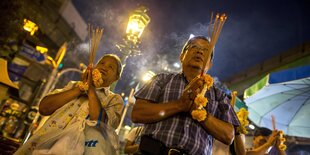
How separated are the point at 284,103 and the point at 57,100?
17.9ft

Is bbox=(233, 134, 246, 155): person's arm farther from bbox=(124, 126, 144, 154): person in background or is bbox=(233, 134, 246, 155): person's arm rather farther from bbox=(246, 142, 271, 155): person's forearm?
bbox=(124, 126, 144, 154): person in background

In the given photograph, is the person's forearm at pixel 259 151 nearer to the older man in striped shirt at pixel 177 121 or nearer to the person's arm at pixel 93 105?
the older man in striped shirt at pixel 177 121

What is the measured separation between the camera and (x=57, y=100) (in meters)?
2.67

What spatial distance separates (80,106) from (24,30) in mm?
8051

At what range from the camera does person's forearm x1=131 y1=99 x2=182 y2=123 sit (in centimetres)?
193

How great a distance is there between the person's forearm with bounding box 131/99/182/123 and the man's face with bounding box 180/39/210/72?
2.12 ft

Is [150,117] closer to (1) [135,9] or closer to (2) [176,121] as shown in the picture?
(2) [176,121]

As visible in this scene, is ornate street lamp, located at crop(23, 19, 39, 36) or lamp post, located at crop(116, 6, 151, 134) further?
ornate street lamp, located at crop(23, 19, 39, 36)

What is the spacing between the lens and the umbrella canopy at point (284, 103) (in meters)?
4.84

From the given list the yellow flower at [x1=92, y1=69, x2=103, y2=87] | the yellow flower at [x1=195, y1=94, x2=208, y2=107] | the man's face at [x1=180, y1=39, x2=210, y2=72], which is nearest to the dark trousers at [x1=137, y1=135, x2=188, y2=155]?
the yellow flower at [x1=195, y1=94, x2=208, y2=107]

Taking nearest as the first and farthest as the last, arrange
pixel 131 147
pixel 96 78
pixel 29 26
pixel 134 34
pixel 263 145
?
pixel 96 78 < pixel 131 147 < pixel 263 145 < pixel 134 34 < pixel 29 26

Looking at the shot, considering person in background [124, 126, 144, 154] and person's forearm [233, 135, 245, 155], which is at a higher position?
person's forearm [233, 135, 245, 155]

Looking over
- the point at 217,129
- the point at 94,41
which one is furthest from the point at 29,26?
the point at 217,129

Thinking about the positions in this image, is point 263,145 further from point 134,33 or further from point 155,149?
point 134,33
